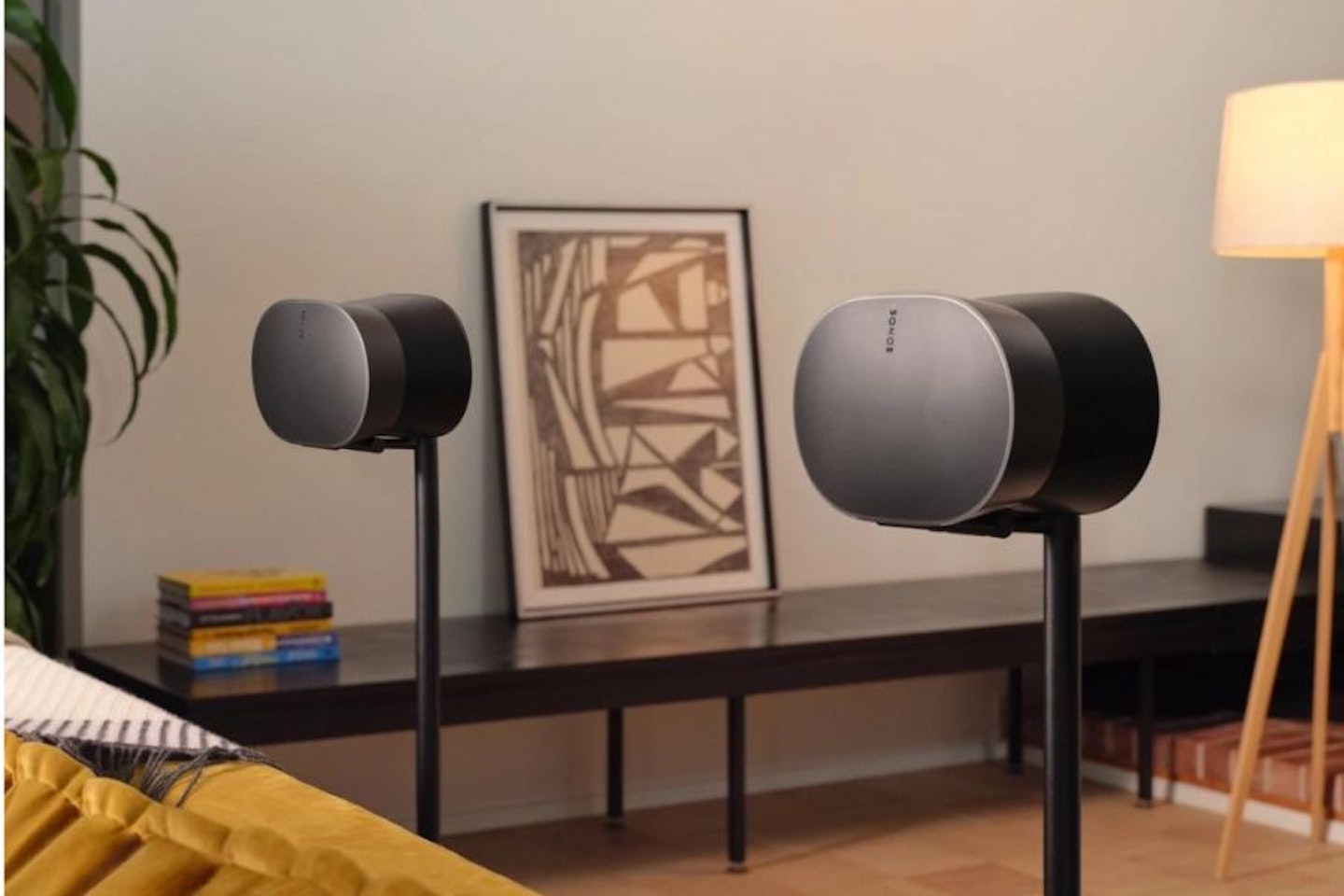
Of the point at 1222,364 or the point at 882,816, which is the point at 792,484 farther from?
the point at 1222,364

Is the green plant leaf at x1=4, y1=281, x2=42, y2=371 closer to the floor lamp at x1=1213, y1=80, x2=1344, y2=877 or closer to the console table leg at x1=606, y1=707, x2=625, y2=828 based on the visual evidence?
the console table leg at x1=606, y1=707, x2=625, y2=828

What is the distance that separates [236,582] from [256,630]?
98mm

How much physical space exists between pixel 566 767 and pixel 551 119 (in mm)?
1498

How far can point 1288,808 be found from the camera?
4.43 meters

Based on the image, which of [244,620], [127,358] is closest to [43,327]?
[127,358]

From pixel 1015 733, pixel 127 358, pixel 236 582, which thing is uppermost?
pixel 127 358

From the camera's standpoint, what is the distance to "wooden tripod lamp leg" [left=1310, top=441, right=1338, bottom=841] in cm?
405

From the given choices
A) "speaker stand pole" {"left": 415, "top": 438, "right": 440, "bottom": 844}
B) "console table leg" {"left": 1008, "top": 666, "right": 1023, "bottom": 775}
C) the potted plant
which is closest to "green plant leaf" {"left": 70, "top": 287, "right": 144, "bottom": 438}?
the potted plant

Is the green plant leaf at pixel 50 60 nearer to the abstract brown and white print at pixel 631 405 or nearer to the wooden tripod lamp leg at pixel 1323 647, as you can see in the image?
the abstract brown and white print at pixel 631 405

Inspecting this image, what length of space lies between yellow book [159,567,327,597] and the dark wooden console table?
0.15 m

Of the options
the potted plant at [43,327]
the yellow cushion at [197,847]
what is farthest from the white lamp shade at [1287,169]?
the yellow cushion at [197,847]

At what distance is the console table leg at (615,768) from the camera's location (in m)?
4.44

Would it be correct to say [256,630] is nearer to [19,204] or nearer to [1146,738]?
[19,204]

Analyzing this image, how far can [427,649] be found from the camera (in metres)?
1.56
